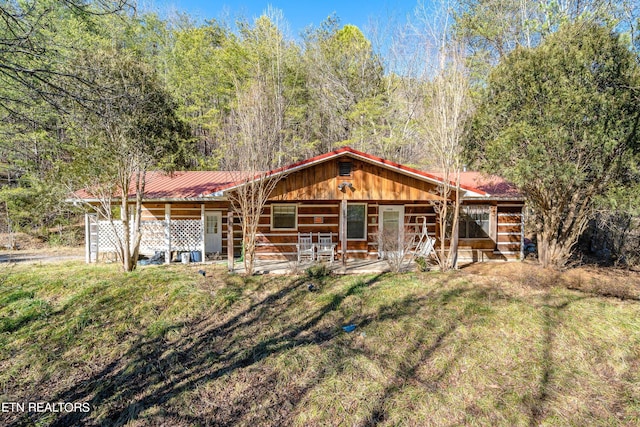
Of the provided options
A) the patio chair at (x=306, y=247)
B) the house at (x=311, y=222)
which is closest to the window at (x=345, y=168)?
the house at (x=311, y=222)

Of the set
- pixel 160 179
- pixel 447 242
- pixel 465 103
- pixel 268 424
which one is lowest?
pixel 268 424

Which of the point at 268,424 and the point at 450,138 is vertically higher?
the point at 450,138

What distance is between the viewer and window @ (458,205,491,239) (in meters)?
11.6

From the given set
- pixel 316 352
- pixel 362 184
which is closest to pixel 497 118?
pixel 362 184

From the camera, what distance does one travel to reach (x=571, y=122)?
773 cm

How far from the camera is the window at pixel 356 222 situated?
37.9ft

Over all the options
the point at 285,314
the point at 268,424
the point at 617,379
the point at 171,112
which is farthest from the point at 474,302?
the point at 171,112

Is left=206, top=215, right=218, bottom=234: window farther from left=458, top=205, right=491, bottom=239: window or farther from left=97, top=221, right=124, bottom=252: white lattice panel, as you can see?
left=458, top=205, right=491, bottom=239: window

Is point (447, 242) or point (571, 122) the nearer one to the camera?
point (571, 122)

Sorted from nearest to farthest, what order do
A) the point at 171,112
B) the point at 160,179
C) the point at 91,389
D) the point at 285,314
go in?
1. the point at 91,389
2. the point at 285,314
3. the point at 171,112
4. the point at 160,179

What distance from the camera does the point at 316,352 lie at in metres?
5.14

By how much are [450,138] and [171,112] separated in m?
8.05

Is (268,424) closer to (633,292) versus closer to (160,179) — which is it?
(633,292)

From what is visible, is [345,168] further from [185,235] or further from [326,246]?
[185,235]
